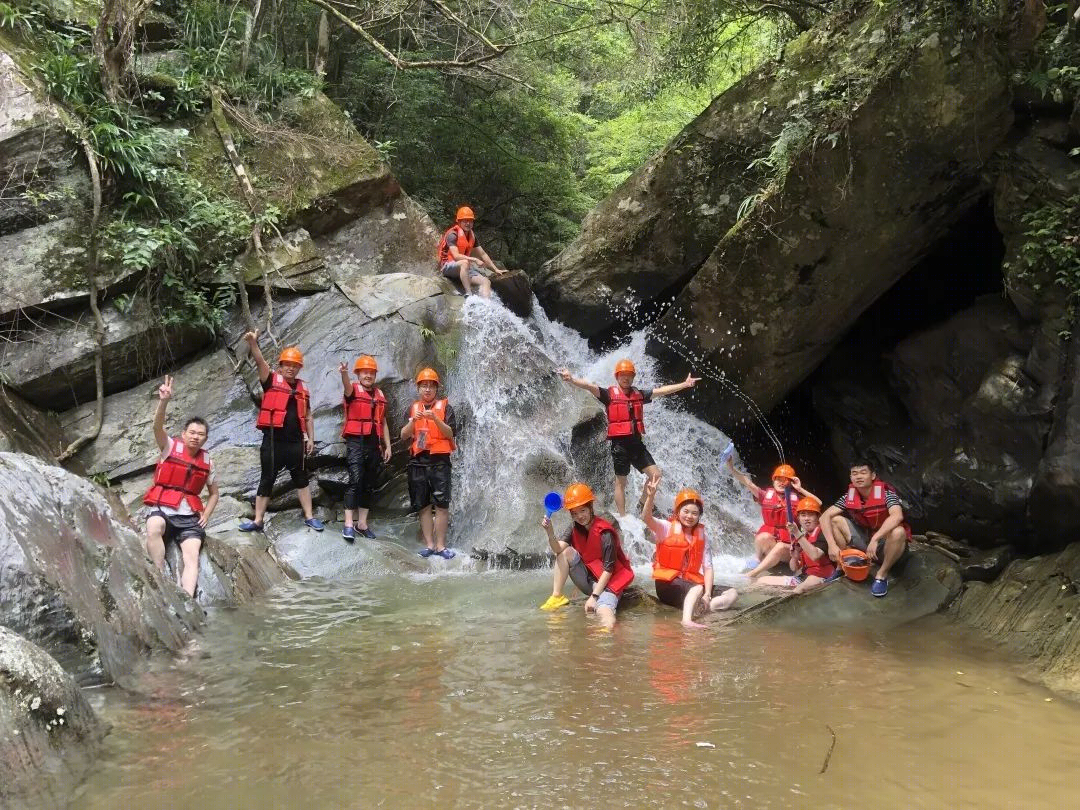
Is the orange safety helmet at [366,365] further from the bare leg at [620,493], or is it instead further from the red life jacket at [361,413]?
the bare leg at [620,493]

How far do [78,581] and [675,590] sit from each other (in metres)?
4.19

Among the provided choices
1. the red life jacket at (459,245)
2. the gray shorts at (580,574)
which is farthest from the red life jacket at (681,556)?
the red life jacket at (459,245)

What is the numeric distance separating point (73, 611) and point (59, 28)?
368 inches

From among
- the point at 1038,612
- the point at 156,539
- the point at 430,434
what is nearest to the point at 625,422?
the point at 430,434

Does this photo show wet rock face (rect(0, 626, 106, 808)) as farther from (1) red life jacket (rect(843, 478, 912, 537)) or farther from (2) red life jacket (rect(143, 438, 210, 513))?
(1) red life jacket (rect(843, 478, 912, 537))

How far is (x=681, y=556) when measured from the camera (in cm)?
620

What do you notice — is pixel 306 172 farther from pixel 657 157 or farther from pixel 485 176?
pixel 657 157

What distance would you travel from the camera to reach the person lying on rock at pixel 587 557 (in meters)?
6.00

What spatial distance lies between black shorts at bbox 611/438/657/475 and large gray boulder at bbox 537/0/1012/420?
1.99 metres

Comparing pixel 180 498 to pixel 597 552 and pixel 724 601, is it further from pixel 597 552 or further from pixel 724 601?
pixel 724 601

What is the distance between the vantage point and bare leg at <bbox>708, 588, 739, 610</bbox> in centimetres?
618

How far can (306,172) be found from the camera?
458 inches

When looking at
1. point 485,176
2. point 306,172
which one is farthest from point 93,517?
point 485,176

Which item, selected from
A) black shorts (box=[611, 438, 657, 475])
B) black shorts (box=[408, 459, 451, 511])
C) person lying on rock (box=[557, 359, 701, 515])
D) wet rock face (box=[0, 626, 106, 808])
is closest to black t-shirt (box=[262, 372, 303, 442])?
black shorts (box=[408, 459, 451, 511])
